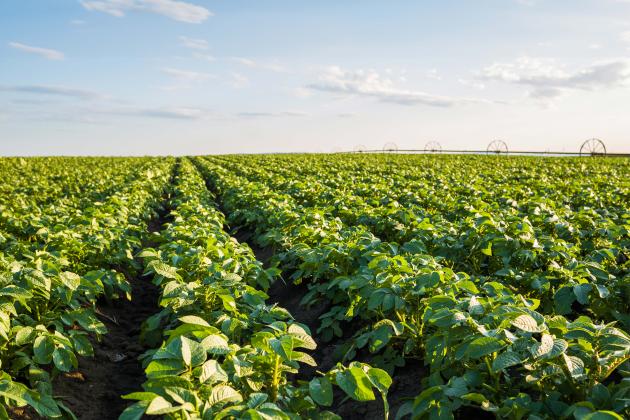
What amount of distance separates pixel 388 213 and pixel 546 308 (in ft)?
9.05

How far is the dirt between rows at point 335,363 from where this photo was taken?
3420mm

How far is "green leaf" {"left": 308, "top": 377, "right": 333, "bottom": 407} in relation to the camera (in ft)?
7.06

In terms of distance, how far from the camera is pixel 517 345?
217cm

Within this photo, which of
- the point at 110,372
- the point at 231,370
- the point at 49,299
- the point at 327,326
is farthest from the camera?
the point at 327,326

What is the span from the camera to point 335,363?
420 centimetres

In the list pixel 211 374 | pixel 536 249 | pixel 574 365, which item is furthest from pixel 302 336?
pixel 536 249

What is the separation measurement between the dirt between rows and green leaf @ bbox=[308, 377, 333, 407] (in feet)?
2.03

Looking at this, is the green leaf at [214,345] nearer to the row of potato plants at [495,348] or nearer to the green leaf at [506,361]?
the row of potato plants at [495,348]

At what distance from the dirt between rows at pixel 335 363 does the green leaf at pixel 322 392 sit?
619 millimetres

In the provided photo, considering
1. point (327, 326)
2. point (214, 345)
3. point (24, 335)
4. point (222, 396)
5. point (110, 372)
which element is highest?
point (214, 345)

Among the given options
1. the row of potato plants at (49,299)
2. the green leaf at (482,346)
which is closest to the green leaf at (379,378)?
the green leaf at (482,346)

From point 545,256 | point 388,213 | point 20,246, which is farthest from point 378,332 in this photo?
point 20,246

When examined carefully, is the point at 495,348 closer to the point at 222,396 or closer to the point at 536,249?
the point at 222,396

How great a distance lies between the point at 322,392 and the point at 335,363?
2096 millimetres
